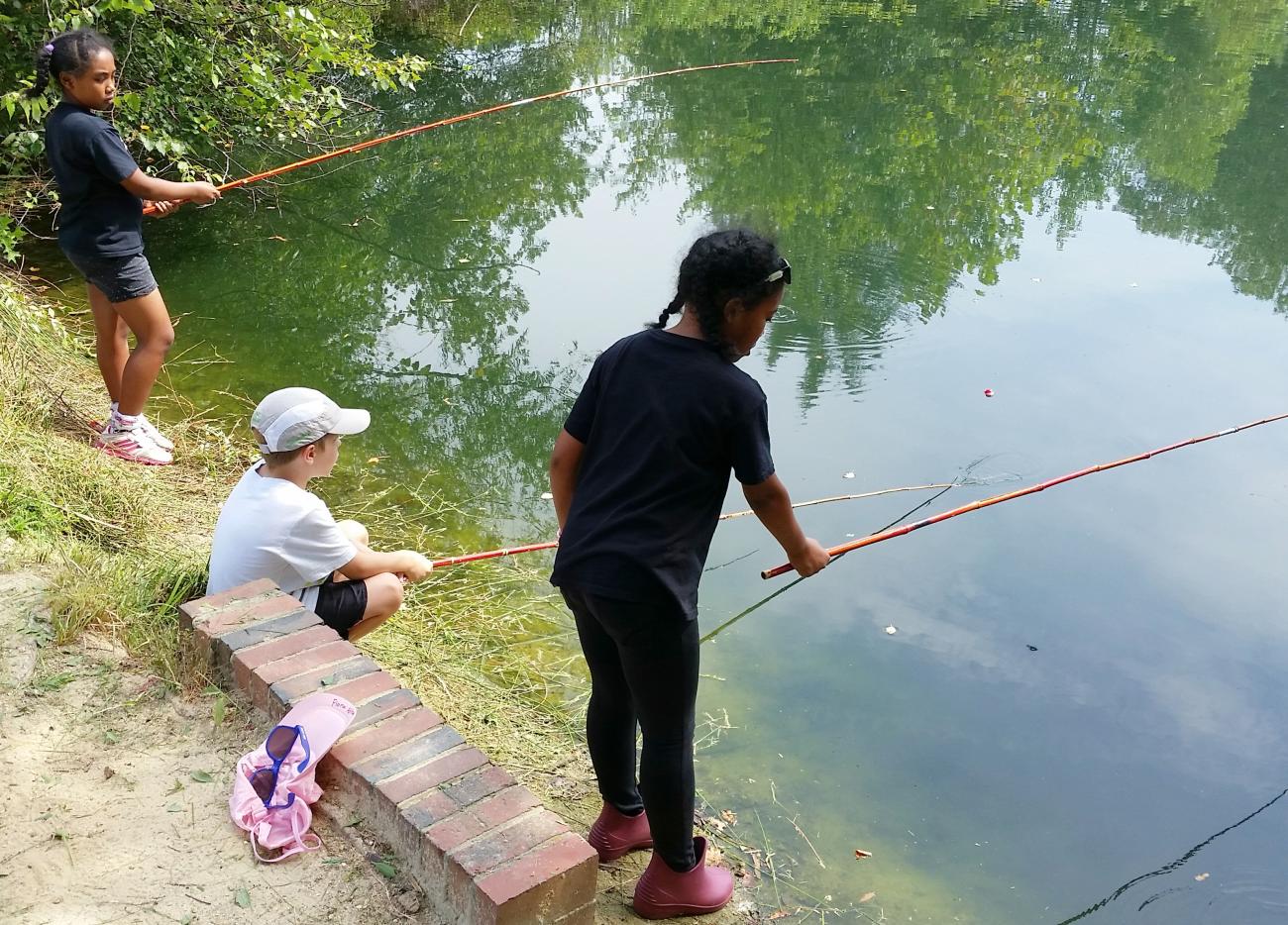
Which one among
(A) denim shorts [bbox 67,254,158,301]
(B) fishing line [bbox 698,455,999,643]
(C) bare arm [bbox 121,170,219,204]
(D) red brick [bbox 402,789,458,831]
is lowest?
(B) fishing line [bbox 698,455,999,643]

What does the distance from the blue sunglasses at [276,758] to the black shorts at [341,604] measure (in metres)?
0.57

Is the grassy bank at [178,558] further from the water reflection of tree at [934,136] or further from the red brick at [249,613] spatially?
the water reflection of tree at [934,136]

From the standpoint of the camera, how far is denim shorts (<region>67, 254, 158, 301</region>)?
391cm

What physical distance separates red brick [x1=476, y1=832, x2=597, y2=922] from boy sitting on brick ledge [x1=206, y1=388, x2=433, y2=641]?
94 cm

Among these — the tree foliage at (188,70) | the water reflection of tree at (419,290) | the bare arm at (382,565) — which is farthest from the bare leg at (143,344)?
the bare arm at (382,565)

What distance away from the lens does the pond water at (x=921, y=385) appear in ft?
9.79

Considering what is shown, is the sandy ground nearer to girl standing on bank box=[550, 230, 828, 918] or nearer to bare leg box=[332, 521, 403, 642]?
bare leg box=[332, 521, 403, 642]

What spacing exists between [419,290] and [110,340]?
224 centimetres

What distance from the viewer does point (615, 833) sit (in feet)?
8.25

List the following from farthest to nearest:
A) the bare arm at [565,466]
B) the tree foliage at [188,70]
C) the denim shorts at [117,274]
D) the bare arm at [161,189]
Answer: the tree foliage at [188,70]
the denim shorts at [117,274]
the bare arm at [161,189]
the bare arm at [565,466]

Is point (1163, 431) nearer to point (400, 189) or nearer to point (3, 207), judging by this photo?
point (400, 189)

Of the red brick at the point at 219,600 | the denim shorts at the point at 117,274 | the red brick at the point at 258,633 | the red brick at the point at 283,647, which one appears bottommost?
the red brick at the point at 283,647

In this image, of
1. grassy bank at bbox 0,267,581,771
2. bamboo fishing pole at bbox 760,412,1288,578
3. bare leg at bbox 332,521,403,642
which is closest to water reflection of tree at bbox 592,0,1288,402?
bamboo fishing pole at bbox 760,412,1288,578

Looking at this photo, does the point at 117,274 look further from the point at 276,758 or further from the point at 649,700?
the point at 649,700
